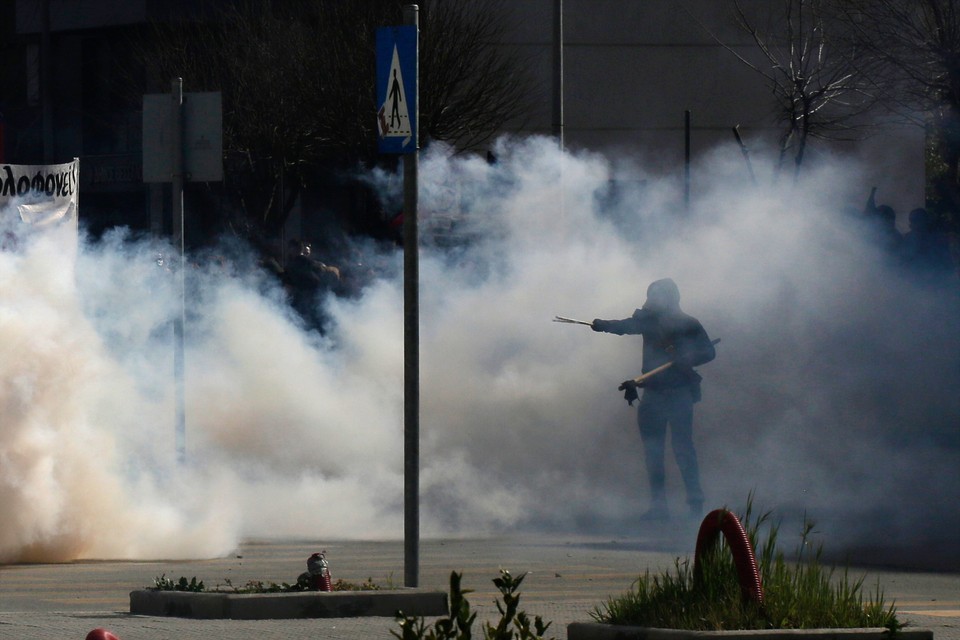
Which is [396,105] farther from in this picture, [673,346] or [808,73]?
[808,73]

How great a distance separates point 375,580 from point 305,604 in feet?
3.99

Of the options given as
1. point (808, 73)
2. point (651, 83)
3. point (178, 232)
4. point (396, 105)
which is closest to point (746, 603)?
point (396, 105)

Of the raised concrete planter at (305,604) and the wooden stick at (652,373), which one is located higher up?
the wooden stick at (652,373)

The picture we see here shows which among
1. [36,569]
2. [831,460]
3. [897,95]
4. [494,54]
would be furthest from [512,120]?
[36,569]

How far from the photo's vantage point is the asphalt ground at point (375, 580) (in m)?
7.50

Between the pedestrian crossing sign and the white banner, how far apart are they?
357 cm

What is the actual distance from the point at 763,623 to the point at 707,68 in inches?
1046

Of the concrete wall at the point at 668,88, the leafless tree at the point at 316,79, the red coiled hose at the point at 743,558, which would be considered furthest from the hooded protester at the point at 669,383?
the concrete wall at the point at 668,88

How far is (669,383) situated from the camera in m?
12.7

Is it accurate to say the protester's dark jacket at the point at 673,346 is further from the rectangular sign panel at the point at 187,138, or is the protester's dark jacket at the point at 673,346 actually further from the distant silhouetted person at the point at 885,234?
the distant silhouetted person at the point at 885,234

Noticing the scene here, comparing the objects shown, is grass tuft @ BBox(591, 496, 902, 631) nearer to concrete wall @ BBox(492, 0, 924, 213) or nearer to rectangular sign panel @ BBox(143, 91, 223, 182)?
rectangular sign panel @ BBox(143, 91, 223, 182)

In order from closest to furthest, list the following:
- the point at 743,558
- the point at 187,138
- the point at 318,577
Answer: the point at 743,558, the point at 318,577, the point at 187,138

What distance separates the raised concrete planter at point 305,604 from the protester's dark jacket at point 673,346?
5.09m

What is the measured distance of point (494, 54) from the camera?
28.5 metres
